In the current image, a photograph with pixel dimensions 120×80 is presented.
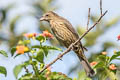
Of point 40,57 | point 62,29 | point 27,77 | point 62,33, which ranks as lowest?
point 27,77

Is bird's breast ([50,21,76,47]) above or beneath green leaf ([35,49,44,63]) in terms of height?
above

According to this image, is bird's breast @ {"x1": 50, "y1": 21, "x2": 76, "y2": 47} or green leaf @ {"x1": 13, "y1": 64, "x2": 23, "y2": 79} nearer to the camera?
green leaf @ {"x1": 13, "y1": 64, "x2": 23, "y2": 79}

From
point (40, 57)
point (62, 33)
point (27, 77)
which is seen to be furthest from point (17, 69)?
point (62, 33)

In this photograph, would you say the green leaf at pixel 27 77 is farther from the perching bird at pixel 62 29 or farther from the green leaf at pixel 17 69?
the perching bird at pixel 62 29

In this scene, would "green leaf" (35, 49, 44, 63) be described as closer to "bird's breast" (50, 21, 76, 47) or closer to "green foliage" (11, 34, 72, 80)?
"green foliage" (11, 34, 72, 80)

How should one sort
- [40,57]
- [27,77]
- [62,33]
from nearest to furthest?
[27,77], [40,57], [62,33]

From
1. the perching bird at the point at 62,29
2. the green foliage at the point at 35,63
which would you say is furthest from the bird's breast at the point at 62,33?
the green foliage at the point at 35,63

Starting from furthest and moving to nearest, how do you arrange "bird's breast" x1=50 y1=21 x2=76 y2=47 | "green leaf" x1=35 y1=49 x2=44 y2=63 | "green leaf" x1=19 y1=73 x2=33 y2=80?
"bird's breast" x1=50 y1=21 x2=76 y2=47 < "green leaf" x1=35 y1=49 x2=44 y2=63 < "green leaf" x1=19 y1=73 x2=33 y2=80

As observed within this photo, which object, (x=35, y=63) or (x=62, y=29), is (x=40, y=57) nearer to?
(x=35, y=63)

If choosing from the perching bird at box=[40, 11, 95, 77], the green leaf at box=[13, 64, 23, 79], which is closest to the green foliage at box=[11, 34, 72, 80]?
the green leaf at box=[13, 64, 23, 79]

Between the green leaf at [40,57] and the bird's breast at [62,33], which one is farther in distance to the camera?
the bird's breast at [62,33]

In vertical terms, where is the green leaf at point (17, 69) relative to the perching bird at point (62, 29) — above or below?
below

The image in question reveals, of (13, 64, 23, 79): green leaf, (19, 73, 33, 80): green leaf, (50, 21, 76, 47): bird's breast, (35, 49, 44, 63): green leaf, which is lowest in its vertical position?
(19, 73, 33, 80): green leaf

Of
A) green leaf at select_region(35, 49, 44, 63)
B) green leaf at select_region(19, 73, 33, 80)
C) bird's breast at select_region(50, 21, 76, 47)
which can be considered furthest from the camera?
bird's breast at select_region(50, 21, 76, 47)
